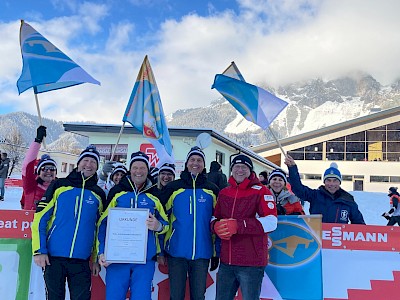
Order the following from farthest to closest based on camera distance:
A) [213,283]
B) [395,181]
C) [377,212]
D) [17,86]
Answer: [395,181], [377,212], [17,86], [213,283]

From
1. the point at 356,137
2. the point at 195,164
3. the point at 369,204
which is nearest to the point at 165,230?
the point at 195,164

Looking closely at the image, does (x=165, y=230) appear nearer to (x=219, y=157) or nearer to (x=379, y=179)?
(x=219, y=157)

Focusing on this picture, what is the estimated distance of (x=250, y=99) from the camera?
6.10m

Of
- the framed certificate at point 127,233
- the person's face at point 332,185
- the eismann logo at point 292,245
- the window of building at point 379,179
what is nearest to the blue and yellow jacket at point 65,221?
the framed certificate at point 127,233

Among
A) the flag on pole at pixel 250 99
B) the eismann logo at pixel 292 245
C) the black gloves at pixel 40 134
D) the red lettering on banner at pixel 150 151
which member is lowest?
the eismann logo at pixel 292 245

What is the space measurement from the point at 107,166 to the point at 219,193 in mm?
3635

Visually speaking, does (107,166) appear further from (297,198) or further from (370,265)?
(370,265)

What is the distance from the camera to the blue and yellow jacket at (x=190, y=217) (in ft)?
13.7

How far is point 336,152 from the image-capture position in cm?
4234

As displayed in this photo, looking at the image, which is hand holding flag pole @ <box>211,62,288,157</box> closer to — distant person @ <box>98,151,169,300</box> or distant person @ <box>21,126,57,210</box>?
distant person @ <box>98,151,169,300</box>

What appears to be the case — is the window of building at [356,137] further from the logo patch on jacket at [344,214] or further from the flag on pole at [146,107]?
the logo patch on jacket at [344,214]

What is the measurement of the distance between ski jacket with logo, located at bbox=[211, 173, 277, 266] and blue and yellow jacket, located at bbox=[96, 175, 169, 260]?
0.61 metres

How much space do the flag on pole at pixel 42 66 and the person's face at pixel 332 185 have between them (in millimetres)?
3691

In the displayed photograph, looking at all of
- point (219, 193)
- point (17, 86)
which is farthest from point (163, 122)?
point (219, 193)
